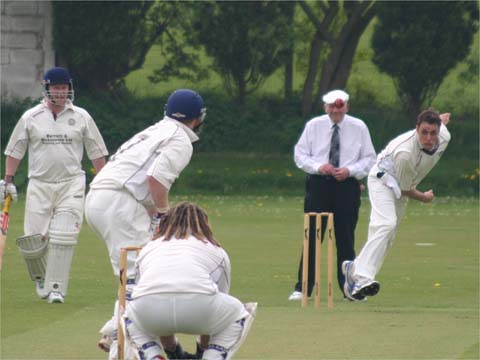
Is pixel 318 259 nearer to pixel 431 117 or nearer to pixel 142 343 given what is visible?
pixel 431 117

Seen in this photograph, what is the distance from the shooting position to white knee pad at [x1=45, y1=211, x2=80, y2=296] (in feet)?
33.8

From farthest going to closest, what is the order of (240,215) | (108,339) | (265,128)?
(265,128) < (240,215) < (108,339)

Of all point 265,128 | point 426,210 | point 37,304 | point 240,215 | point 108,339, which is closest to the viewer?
point 108,339

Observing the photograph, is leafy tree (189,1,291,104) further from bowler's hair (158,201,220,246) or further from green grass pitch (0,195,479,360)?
bowler's hair (158,201,220,246)

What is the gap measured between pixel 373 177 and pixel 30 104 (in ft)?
54.5

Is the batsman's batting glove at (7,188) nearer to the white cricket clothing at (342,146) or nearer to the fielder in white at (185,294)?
the white cricket clothing at (342,146)

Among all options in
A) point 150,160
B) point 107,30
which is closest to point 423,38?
point 107,30

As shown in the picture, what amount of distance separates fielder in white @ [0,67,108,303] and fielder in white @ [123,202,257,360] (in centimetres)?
393

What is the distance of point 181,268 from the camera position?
6.33 meters

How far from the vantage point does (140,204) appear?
7855mm

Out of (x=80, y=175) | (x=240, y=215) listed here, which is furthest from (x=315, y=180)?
(x=240, y=215)

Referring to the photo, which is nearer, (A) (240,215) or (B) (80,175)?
(B) (80,175)

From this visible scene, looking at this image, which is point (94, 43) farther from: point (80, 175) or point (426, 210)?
point (80, 175)

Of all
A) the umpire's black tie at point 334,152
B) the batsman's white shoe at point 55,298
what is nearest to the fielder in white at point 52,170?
the batsman's white shoe at point 55,298
